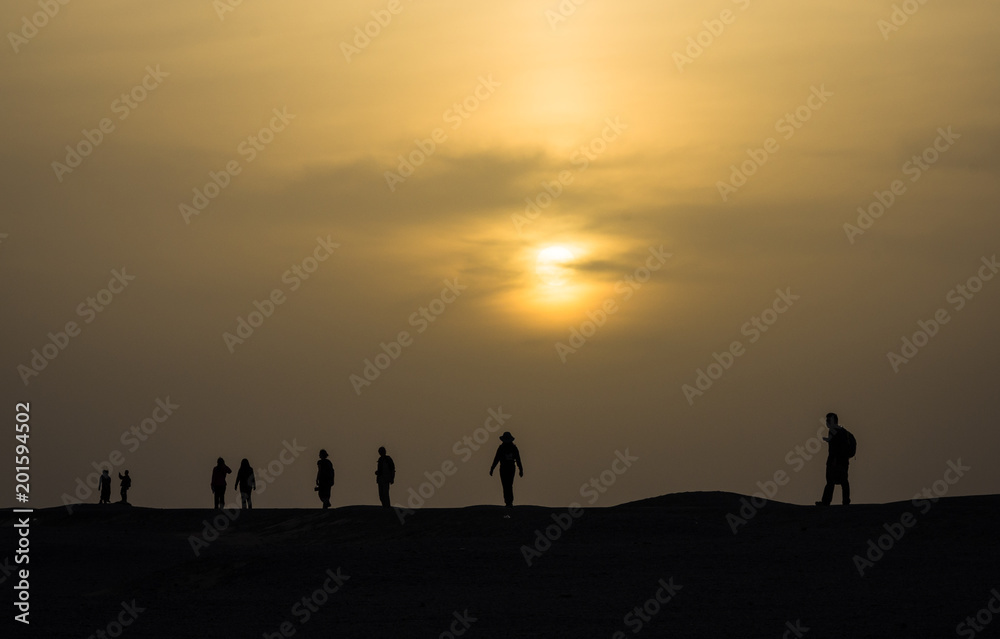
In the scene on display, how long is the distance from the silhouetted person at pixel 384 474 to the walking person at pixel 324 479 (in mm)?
1912

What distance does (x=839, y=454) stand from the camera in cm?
2630

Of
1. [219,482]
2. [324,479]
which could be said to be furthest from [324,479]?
[219,482]

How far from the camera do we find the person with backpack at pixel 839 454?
26.2 m

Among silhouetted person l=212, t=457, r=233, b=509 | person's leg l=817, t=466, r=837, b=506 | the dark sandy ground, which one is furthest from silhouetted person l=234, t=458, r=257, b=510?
person's leg l=817, t=466, r=837, b=506

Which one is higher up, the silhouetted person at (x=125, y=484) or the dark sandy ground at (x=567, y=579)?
the silhouetted person at (x=125, y=484)

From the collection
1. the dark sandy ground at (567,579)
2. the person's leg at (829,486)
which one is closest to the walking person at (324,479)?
the dark sandy ground at (567,579)

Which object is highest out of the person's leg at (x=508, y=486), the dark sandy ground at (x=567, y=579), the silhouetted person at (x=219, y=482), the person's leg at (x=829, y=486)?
the silhouetted person at (x=219, y=482)

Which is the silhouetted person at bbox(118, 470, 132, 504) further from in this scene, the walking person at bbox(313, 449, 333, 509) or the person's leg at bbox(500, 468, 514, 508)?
the person's leg at bbox(500, 468, 514, 508)

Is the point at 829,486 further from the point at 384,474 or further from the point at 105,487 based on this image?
the point at 105,487

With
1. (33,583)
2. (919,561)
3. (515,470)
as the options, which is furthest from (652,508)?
(33,583)

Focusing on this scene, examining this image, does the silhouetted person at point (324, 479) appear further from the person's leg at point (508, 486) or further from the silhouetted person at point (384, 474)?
the person's leg at point (508, 486)

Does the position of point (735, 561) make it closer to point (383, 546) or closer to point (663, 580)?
point (663, 580)

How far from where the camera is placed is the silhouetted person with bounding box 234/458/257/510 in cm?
3875

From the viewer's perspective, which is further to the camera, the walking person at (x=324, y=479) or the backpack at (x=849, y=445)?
the walking person at (x=324, y=479)
